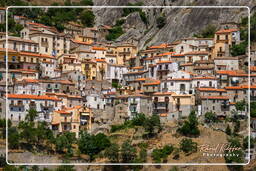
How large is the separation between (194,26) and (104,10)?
13.3 m

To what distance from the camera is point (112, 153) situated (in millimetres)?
30703

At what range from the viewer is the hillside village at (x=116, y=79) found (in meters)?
34.7

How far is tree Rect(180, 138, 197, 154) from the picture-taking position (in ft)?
102

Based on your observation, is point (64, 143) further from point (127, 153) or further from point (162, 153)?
point (162, 153)

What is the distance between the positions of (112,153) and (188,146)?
13.9 ft

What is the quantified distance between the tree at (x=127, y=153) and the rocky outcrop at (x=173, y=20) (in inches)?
670

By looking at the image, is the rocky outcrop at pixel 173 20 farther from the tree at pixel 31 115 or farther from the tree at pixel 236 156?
the tree at pixel 236 156

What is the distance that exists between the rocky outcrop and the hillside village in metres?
1.93

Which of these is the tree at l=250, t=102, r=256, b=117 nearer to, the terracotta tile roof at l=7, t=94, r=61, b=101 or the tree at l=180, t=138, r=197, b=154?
the tree at l=180, t=138, r=197, b=154

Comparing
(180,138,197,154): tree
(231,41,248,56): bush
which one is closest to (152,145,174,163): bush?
(180,138,197,154): tree

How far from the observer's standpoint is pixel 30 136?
31.5m

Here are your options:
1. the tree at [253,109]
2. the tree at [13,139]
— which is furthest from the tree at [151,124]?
the tree at [13,139]

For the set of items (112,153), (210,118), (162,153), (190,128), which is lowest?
(162,153)

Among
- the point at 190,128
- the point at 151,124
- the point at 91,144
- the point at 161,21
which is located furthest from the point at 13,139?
the point at 161,21
